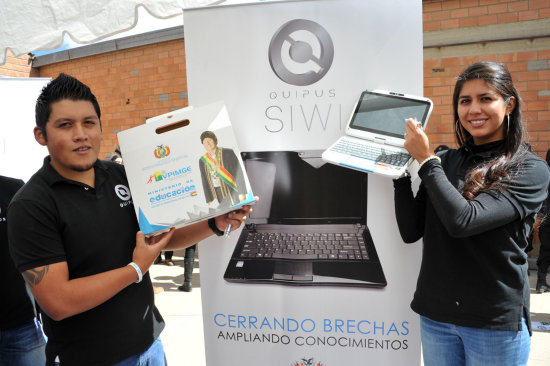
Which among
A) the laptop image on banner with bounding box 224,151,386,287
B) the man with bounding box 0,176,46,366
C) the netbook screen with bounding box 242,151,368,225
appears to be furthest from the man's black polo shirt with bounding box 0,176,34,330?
the netbook screen with bounding box 242,151,368,225

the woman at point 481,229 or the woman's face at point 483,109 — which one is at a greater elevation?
the woman's face at point 483,109

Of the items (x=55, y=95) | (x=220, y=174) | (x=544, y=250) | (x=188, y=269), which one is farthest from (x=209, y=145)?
(x=544, y=250)

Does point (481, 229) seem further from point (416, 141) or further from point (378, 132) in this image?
point (378, 132)

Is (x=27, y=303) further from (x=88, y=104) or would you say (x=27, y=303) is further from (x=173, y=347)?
(x=173, y=347)

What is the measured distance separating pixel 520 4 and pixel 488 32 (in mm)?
411

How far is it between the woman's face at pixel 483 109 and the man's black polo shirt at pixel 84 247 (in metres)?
1.22

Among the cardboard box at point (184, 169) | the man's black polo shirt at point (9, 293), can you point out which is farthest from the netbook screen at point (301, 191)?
the man's black polo shirt at point (9, 293)

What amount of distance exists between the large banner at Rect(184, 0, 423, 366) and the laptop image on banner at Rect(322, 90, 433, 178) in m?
0.07

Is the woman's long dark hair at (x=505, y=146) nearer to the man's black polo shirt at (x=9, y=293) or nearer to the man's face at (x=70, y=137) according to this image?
the man's face at (x=70, y=137)

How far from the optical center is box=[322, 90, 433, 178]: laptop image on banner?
1.39m

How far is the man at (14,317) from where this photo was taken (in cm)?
153

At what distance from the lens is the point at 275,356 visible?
172 centimetres

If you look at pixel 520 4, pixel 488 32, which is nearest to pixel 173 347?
pixel 488 32

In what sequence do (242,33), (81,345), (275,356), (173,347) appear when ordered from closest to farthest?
(81,345) < (242,33) < (275,356) < (173,347)
